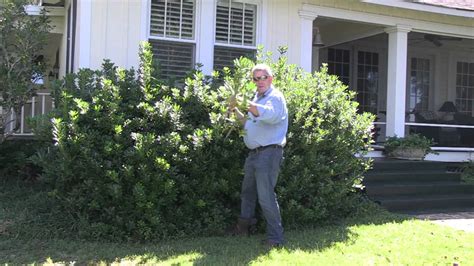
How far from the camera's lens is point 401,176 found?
8328 millimetres

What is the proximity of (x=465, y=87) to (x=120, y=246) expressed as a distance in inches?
470

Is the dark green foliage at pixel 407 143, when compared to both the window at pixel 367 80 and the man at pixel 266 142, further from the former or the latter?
the man at pixel 266 142

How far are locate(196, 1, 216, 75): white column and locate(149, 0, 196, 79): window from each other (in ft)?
0.32

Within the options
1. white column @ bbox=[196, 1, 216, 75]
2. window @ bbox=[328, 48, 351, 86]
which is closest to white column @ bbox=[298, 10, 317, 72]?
white column @ bbox=[196, 1, 216, 75]

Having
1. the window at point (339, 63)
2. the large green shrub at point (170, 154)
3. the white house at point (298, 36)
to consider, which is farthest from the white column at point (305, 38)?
the window at point (339, 63)

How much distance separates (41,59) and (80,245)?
14.8ft

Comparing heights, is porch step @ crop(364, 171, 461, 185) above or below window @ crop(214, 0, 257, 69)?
below

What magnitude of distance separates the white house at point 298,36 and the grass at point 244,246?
107 inches

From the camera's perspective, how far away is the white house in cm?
761

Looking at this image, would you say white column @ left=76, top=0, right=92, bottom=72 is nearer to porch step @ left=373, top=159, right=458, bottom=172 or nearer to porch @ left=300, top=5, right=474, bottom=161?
porch @ left=300, top=5, right=474, bottom=161

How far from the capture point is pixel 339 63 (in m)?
12.4

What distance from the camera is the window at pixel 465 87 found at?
14094 millimetres

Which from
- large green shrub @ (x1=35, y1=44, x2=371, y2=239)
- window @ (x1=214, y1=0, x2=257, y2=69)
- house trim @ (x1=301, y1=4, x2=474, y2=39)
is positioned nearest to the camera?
large green shrub @ (x1=35, y1=44, x2=371, y2=239)

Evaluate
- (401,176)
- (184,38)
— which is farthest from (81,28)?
(401,176)
